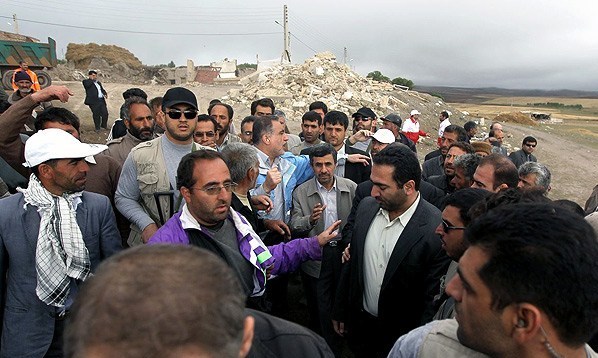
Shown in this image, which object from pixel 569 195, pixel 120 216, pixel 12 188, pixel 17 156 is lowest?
pixel 569 195

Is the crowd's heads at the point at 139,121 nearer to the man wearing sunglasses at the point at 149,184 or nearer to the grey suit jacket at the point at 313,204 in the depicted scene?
the man wearing sunglasses at the point at 149,184

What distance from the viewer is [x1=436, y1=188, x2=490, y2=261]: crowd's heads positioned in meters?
2.23

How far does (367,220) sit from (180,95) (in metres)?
2.10

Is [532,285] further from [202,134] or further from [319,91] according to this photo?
[319,91]

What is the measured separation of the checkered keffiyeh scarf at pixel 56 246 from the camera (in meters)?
2.35

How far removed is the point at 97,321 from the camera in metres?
0.74

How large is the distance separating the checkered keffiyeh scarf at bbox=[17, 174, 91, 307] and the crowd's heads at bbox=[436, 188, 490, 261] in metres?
2.35

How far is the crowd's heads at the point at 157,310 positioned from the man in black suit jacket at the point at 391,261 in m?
2.10

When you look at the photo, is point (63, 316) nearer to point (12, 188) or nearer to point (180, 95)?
point (12, 188)

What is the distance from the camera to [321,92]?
22.8 m

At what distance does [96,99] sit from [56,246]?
40.7 ft

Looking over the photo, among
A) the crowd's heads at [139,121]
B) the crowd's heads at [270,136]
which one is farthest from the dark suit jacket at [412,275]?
the crowd's heads at [139,121]

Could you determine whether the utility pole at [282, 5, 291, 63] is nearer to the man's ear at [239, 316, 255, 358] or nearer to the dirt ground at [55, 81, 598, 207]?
the dirt ground at [55, 81, 598, 207]

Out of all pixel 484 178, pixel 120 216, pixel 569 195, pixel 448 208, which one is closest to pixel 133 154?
pixel 120 216
